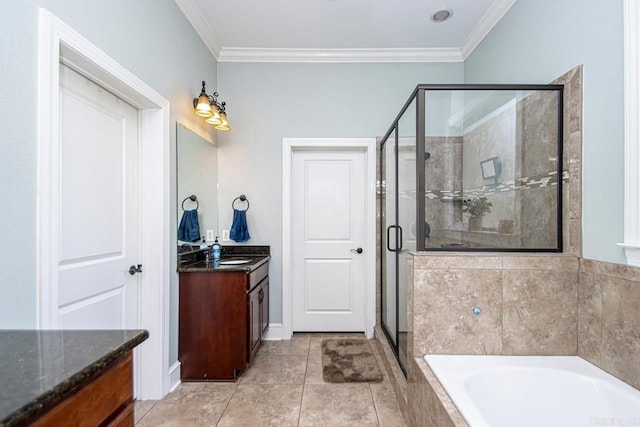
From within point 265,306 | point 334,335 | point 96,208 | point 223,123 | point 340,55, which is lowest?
point 334,335

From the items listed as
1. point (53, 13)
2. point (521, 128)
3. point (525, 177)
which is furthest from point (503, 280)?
point (53, 13)

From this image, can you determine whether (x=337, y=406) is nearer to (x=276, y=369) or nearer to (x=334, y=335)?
(x=276, y=369)

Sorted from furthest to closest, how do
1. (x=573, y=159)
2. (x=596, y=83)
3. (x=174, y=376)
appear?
1. (x=174, y=376)
2. (x=573, y=159)
3. (x=596, y=83)

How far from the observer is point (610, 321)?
4.64 feet

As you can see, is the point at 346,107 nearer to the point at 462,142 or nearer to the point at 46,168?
the point at 462,142

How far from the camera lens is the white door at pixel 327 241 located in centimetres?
310

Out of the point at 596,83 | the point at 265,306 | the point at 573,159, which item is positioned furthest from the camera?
the point at 265,306

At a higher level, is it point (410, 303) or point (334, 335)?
point (410, 303)

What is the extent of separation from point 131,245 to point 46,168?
84 centimetres

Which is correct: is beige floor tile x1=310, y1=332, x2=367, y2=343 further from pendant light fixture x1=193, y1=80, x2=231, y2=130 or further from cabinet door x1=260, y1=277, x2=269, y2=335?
pendant light fixture x1=193, y1=80, x2=231, y2=130

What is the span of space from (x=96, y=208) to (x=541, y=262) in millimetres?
2478

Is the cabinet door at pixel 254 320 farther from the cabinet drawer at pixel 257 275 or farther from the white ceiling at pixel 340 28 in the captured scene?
the white ceiling at pixel 340 28

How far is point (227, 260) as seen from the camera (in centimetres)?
266

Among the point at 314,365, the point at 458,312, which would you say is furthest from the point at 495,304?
A: the point at 314,365
